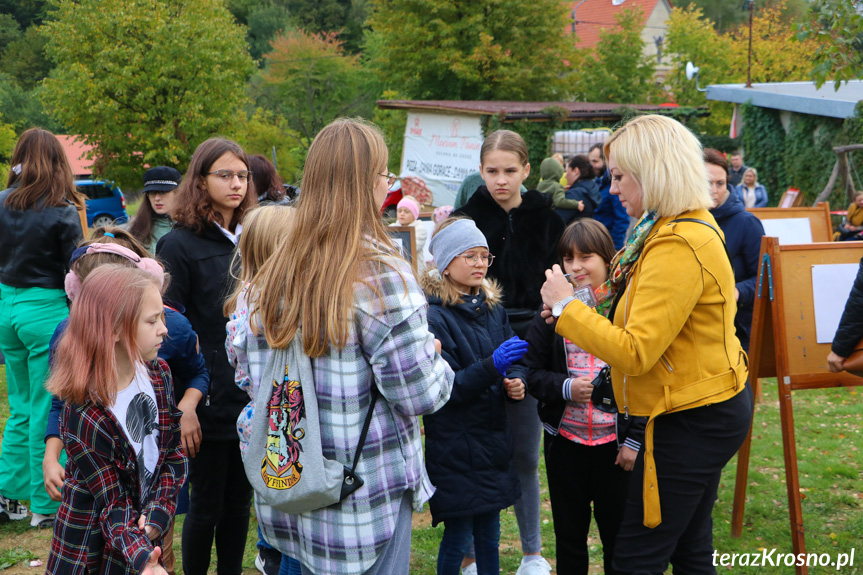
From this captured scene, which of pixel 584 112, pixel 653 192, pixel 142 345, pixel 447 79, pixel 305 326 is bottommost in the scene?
pixel 142 345

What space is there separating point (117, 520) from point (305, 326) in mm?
919

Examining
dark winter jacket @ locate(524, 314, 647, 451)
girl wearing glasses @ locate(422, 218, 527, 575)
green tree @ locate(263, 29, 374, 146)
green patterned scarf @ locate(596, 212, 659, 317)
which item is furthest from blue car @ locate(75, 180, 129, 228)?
green patterned scarf @ locate(596, 212, 659, 317)

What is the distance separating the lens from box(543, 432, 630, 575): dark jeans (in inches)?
124

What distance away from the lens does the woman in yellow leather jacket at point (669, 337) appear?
2.31 meters

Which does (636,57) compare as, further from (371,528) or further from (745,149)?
(371,528)

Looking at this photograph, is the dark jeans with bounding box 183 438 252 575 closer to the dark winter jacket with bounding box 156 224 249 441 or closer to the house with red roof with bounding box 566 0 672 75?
the dark winter jacket with bounding box 156 224 249 441

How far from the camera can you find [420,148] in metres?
22.1

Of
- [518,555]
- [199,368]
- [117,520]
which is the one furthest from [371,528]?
[518,555]

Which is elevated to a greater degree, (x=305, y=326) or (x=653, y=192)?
(x=653, y=192)

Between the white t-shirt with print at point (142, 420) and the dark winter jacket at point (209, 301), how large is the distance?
0.66m

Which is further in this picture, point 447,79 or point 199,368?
point 447,79

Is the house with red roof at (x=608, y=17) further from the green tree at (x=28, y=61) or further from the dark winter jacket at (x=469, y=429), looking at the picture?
the dark winter jacket at (x=469, y=429)

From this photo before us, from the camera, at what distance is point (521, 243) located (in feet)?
12.8

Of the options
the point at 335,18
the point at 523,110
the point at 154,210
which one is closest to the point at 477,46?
the point at 523,110
